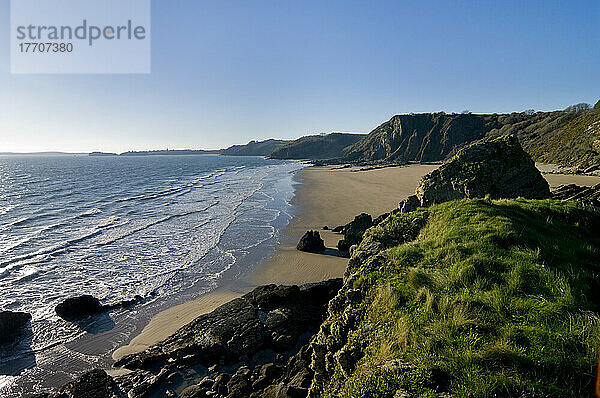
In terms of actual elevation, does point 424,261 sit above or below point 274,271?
above

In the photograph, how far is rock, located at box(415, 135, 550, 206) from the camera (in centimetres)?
1208

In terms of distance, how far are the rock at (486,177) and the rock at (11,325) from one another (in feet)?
47.3

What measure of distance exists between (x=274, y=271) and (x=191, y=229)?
36.8 ft

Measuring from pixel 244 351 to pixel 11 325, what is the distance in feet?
26.4

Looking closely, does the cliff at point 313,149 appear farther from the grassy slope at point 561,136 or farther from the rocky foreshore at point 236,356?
the rocky foreshore at point 236,356

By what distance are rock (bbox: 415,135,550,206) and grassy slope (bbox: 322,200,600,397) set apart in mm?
3951

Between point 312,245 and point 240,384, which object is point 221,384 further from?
point 312,245

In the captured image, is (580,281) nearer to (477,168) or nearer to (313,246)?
(477,168)

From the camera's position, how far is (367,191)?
128 feet

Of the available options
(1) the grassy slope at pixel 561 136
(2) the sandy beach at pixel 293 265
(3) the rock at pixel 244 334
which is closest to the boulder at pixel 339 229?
(2) the sandy beach at pixel 293 265

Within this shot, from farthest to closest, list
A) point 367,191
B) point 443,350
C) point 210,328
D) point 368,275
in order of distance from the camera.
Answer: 1. point 367,191
2. point 210,328
3. point 368,275
4. point 443,350

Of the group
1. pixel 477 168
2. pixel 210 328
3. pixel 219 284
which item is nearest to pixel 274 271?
pixel 219 284

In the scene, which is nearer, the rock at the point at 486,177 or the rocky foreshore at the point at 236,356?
the rocky foreshore at the point at 236,356

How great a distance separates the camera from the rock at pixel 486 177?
12078 millimetres
